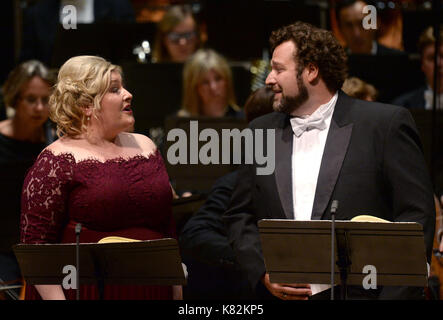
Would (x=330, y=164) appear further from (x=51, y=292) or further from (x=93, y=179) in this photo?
(x=51, y=292)

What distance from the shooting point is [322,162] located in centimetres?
351

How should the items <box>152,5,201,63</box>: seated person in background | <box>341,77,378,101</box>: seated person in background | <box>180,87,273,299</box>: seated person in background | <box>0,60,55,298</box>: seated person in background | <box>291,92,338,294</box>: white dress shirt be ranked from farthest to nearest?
<box>152,5,201,63</box>: seated person in background → <box>0,60,55,298</box>: seated person in background → <box>341,77,378,101</box>: seated person in background → <box>180,87,273,299</box>: seated person in background → <box>291,92,338,294</box>: white dress shirt

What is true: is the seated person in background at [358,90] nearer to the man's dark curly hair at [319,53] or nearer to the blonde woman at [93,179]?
the man's dark curly hair at [319,53]

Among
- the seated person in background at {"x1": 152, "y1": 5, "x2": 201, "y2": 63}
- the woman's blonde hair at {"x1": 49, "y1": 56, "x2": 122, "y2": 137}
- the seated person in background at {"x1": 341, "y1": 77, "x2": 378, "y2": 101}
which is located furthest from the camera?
the seated person in background at {"x1": 152, "y1": 5, "x2": 201, "y2": 63}

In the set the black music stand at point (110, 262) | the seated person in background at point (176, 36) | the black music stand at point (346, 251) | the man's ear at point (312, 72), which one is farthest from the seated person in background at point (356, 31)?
the black music stand at point (110, 262)

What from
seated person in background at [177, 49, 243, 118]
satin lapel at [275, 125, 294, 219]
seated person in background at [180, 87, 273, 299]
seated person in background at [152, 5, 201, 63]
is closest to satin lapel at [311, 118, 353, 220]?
satin lapel at [275, 125, 294, 219]

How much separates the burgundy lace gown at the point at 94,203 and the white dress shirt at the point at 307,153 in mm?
573

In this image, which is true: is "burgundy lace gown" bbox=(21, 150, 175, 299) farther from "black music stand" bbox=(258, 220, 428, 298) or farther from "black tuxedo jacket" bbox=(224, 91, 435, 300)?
"black music stand" bbox=(258, 220, 428, 298)

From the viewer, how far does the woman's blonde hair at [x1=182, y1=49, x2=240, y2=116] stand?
5617 millimetres

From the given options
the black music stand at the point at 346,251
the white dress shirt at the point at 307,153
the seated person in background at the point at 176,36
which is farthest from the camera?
the seated person in background at the point at 176,36

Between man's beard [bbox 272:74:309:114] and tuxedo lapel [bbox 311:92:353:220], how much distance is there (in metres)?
0.18

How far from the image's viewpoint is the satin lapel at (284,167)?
11.6ft

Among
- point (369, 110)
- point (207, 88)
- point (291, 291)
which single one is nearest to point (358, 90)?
point (369, 110)

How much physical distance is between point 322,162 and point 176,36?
293 centimetres
